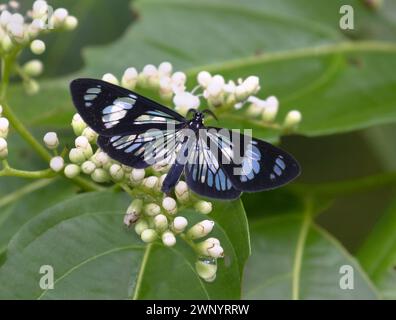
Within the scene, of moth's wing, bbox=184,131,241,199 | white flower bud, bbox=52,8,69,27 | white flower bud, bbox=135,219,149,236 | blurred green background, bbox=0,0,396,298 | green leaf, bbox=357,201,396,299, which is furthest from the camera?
blurred green background, bbox=0,0,396,298

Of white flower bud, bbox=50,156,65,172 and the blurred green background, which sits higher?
white flower bud, bbox=50,156,65,172

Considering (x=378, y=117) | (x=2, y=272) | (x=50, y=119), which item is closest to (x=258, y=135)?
(x=378, y=117)

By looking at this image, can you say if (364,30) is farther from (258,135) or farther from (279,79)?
(258,135)

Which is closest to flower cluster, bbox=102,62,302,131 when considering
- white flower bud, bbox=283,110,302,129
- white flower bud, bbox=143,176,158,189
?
white flower bud, bbox=283,110,302,129

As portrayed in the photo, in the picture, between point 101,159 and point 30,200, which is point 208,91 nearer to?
point 101,159

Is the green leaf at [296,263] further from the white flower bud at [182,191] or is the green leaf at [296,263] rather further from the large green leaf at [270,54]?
the white flower bud at [182,191]

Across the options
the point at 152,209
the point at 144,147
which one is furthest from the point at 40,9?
the point at 152,209

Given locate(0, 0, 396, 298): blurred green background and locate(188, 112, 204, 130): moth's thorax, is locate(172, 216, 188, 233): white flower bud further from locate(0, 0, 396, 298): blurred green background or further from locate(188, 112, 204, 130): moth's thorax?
locate(0, 0, 396, 298): blurred green background
